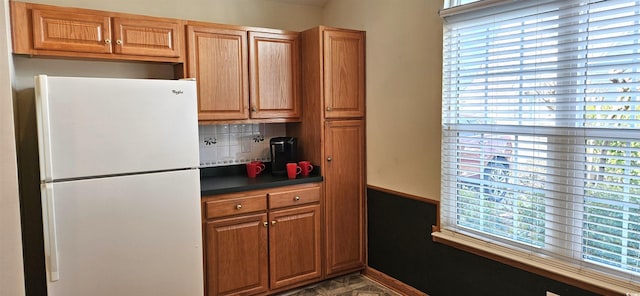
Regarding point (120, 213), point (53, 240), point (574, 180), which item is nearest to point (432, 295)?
point (574, 180)

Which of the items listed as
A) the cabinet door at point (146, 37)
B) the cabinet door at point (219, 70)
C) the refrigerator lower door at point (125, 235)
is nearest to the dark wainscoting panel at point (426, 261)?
the cabinet door at point (219, 70)

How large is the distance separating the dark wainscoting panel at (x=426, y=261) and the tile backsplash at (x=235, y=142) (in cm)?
94

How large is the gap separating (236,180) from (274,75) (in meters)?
0.82

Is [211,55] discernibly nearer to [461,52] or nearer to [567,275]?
[461,52]

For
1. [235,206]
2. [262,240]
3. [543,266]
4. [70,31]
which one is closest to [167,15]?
[70,31]

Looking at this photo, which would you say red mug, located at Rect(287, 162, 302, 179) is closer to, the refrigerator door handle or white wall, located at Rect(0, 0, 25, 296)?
the refrigerator door handle

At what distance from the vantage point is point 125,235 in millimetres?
2289

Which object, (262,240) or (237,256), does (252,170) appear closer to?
(262,240)

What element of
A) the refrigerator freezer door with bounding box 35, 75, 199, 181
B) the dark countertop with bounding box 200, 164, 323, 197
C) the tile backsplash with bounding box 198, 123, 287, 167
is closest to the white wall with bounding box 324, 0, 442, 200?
the dark countertop with bounding box 200, 164, 323, 197

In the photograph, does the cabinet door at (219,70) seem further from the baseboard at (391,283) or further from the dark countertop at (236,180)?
the baseboard at (391,283)

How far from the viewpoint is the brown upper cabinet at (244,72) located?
2.85m

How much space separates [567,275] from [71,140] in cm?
254

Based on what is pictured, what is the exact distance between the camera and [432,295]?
113 inches

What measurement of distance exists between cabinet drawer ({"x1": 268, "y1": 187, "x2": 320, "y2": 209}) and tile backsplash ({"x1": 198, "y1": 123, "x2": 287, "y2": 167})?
0.57 meters
